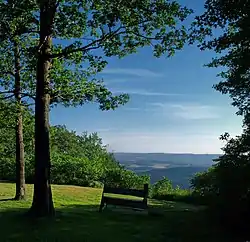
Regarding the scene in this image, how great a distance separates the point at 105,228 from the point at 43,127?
3386 mm

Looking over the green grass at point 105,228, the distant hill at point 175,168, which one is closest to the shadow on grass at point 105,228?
the green grass at point 105,228

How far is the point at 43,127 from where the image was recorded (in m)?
10.4

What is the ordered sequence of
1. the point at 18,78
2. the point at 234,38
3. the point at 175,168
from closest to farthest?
the point at 234,38
the point at 18,78
the point at 175,168

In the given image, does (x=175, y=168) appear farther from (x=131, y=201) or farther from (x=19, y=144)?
(x=131, y=201)

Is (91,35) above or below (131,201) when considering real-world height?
above

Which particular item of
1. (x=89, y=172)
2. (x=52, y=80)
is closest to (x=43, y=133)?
(x=52, y=80)

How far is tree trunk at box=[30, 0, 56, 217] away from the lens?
10227mm

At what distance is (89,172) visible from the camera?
25125 mm

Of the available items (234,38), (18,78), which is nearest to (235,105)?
(234,38)

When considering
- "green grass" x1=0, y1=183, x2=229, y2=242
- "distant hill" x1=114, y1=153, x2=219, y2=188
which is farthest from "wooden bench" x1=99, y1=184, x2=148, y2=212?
"distant hill" x1=114, y1=153, x2=219, y2=188

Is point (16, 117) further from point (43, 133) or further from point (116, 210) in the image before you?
point (116, 210)

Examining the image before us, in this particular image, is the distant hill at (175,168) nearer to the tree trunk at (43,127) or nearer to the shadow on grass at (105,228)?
the shadow on grass at (105,228)

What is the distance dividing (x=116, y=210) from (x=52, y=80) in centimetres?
492

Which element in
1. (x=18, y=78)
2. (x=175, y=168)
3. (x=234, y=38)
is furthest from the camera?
(x=175, y=168)
